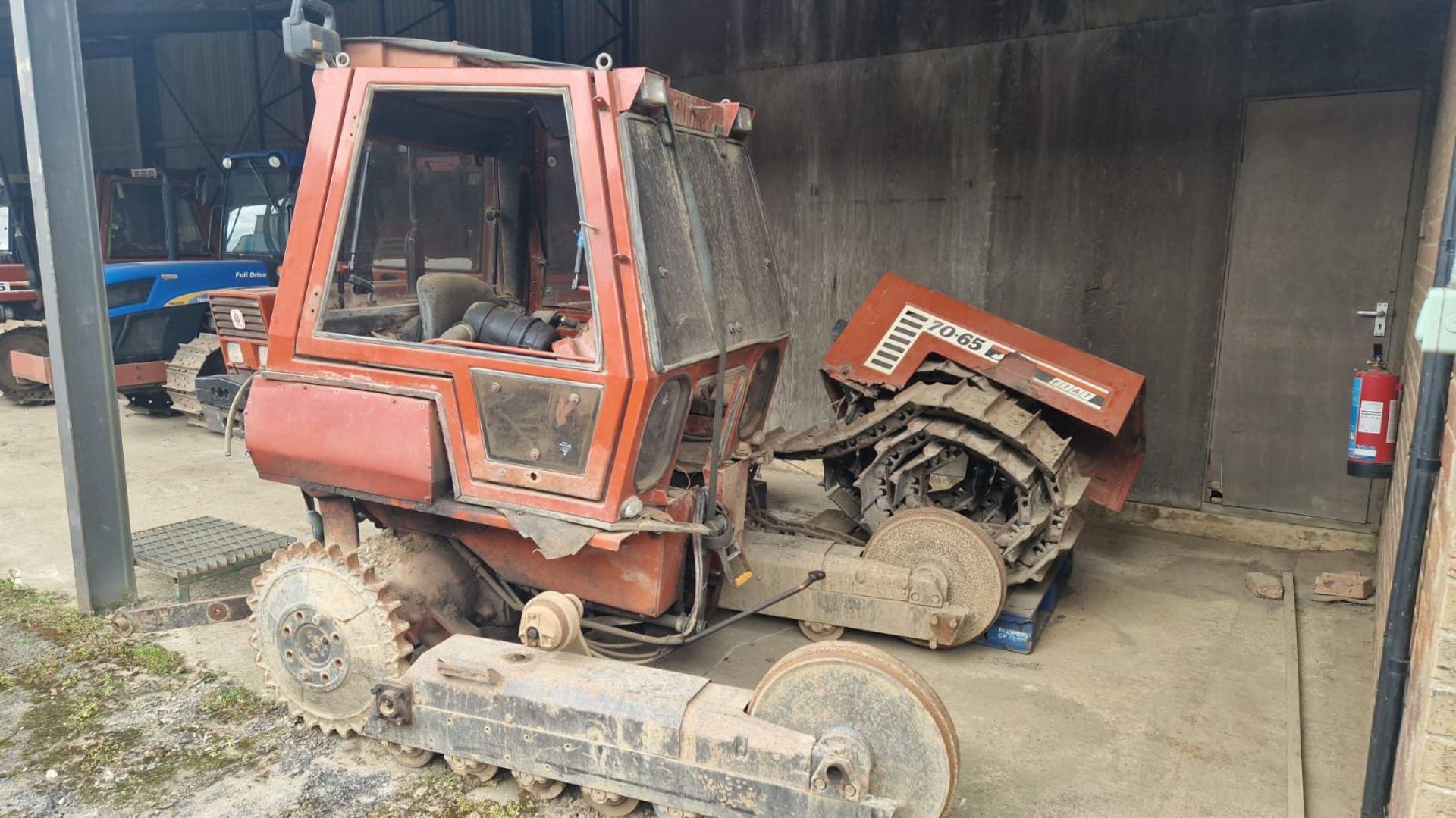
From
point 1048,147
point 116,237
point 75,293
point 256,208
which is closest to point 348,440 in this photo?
point 75,293

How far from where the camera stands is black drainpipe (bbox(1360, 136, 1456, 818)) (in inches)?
90.2

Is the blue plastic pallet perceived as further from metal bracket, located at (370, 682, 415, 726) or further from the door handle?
the door handle

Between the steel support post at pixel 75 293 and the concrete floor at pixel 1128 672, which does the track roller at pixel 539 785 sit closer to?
the concrete floor at pixel 1128 672

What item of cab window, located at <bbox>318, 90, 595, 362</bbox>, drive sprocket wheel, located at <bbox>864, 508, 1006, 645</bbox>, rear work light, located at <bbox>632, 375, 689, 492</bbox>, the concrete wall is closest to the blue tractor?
the concrete wall

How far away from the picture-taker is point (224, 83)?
47.9ft

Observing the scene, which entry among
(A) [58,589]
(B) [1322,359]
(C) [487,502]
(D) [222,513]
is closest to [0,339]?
(D) [222,513]

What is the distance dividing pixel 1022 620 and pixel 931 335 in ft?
4.66

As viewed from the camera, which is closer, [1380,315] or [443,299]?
[443,299]

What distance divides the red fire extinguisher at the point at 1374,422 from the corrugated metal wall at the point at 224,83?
9.46 meters

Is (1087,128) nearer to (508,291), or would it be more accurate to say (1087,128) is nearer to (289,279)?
(508,291)

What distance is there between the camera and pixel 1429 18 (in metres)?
5.14

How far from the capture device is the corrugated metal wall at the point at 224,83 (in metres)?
11.4

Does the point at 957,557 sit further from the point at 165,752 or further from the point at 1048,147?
the point at 1048,147

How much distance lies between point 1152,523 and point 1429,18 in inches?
123
